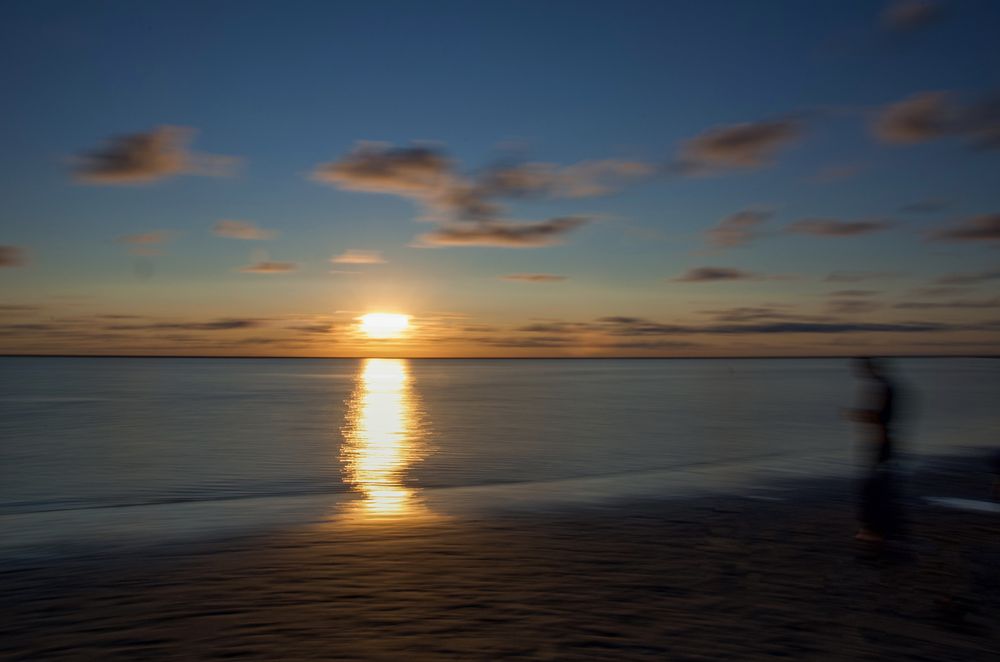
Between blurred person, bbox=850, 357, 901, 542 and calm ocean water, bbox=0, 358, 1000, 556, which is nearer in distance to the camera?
blurred person, bbox=850, 357, 901, 542

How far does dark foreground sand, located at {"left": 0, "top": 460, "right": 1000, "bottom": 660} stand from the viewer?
21.7 feet

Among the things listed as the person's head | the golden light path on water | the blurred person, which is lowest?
the golden light path on water

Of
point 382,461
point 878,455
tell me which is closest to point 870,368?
point 878,455

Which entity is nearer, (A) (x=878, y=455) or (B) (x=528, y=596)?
(B) (x=528, y=596)

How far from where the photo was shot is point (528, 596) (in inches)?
318

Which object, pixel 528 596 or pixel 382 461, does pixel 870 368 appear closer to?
pixel 528 596

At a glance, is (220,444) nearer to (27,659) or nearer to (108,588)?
(108,588)

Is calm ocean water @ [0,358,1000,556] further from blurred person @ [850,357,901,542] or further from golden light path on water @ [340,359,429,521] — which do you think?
blurred person @ [850,357,901,542]

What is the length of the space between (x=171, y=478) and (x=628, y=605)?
1682 centimetres

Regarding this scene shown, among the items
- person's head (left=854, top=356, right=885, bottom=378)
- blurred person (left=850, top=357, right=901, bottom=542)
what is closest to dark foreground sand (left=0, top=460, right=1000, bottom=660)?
blurred person (left=850, top=357, right=901, bottom=542)

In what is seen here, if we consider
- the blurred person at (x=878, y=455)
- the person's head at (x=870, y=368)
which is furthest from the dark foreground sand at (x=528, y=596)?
the person's head at (x=870, y=368)

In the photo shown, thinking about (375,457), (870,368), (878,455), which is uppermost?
(870,368)

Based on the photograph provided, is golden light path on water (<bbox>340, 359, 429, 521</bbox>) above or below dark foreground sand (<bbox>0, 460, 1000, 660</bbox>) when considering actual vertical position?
below

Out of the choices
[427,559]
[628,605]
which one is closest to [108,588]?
[427,559]
